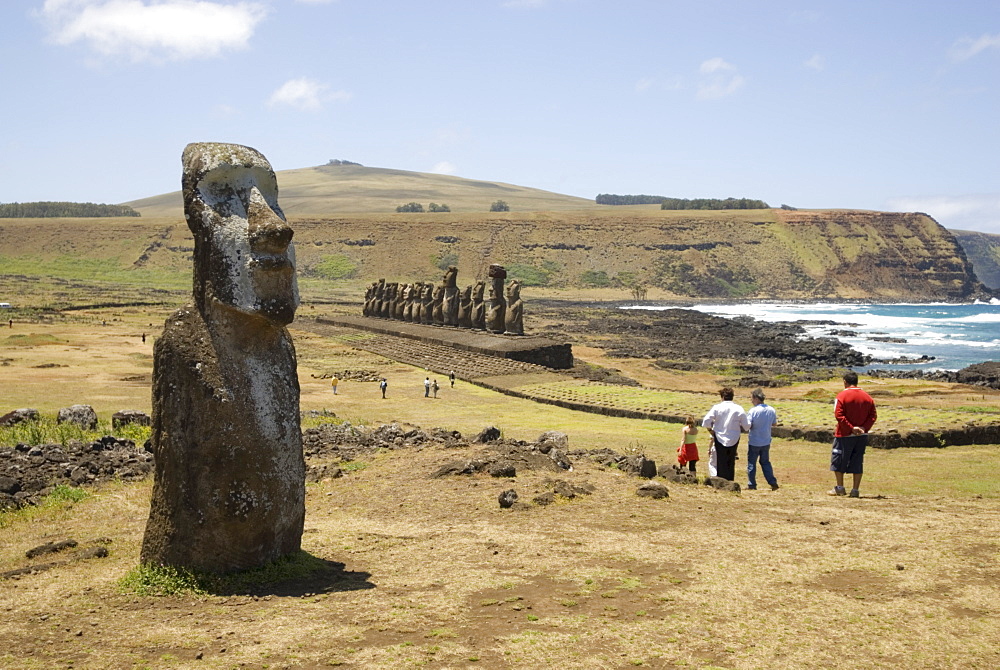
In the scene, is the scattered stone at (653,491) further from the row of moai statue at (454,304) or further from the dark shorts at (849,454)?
the row of moai statue at (454,304)

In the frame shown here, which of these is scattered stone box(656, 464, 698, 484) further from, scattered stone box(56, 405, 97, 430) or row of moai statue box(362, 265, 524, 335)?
row of moai statue box(362, 265, 524, 335)

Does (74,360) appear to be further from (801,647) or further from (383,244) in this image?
(383,244)

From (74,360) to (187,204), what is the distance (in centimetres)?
2749

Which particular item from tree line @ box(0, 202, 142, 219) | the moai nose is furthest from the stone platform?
tree line @ box(0, 202, 142, 219)

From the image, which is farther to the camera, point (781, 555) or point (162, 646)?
point (781, 555)

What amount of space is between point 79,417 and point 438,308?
99.0 ft

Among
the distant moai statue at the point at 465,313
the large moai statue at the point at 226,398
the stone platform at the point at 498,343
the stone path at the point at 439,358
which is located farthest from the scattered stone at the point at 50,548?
the distant moai statue at the point at 465,313

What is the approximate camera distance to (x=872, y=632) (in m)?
6.45

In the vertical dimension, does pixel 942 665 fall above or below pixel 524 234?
below

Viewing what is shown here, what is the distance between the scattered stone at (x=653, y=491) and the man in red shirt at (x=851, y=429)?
7.43ft

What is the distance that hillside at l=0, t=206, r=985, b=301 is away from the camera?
119 meters

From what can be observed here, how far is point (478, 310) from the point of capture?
43312 mm

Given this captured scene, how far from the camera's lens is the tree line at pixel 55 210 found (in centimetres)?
17050

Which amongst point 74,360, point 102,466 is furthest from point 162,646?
point 74,360
